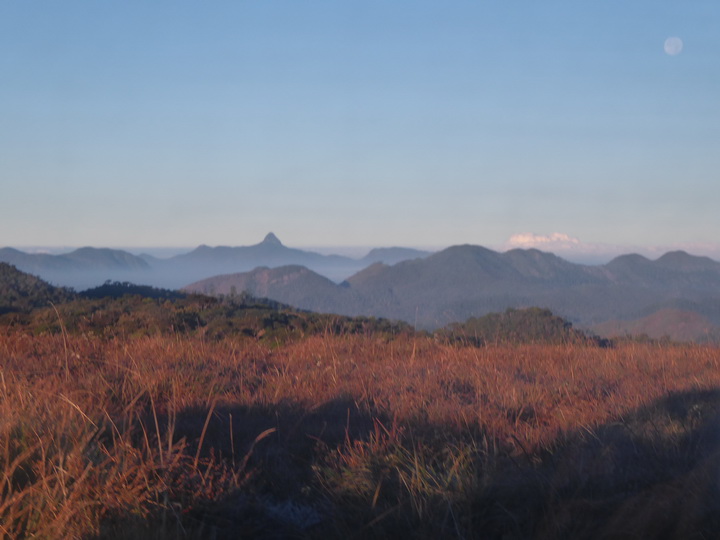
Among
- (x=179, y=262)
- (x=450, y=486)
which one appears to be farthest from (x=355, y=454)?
(x=179, y=262)

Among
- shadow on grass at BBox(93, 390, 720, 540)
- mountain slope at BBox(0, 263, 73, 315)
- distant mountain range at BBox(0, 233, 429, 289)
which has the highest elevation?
distant mountain range at BBox(0, 233, 429, 289)

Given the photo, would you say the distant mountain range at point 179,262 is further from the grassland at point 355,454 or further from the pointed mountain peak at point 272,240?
the grassland at point 355,454

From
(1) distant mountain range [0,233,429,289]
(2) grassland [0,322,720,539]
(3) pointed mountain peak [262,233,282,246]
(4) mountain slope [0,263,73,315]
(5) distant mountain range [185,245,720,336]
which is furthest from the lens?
(3) pointed mountain peak [262,233,282,246]

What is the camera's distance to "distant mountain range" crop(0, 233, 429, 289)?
22908 mm

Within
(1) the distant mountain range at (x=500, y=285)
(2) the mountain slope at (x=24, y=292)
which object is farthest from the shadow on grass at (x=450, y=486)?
(1) the distant mountain range at (x=500, y=285)

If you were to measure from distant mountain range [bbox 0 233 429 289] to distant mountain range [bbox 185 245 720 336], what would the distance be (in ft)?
6.66

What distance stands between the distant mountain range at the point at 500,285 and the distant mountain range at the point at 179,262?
2030 mm

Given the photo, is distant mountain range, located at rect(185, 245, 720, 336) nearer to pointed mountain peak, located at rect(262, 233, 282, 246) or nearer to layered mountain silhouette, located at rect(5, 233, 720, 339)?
layered mountain silhouette, located at rect(5, 233, 720, 339)

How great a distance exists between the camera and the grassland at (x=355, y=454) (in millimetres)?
3246

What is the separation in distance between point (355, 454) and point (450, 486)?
636 mm

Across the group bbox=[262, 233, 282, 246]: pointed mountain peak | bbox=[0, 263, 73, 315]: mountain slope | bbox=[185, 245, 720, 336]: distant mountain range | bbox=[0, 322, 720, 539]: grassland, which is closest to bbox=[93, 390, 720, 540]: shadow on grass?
bbox=[0, 322, 720, 539]: grassland

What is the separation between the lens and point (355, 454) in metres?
3.94

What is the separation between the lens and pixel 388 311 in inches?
998

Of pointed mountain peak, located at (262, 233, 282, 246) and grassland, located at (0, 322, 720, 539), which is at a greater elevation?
pointed mountain peak, located at (262, 233, 282, 246)
